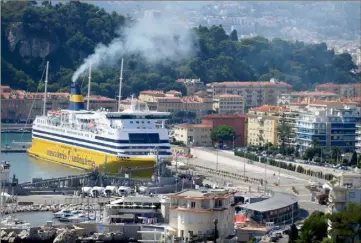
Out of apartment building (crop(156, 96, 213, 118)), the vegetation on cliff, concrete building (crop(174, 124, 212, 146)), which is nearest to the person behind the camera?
concrete building (crop(174, 124, 212, 146))

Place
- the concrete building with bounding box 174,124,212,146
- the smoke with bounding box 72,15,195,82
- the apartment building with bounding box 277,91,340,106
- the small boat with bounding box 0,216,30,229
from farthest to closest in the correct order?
the smoke with bounding box 72,15,195,82, the apartment building with bounding box 277,91,340,106, the concrete building with bounding box 174,124,212,146, the small boat with bounding box 0,216,30,229

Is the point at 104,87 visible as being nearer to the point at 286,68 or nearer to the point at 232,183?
the point at 286,68

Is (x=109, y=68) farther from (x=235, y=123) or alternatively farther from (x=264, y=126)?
(x=264, y=126)

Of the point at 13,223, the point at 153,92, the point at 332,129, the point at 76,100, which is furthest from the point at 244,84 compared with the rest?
the point at 13,223

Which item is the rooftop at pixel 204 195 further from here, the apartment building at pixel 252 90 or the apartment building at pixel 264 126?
the apartment building at pixel 252 90

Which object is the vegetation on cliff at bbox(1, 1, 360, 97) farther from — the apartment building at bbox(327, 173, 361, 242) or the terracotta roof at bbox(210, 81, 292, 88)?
the apartment building at bbox(327, 173, 361, 242)

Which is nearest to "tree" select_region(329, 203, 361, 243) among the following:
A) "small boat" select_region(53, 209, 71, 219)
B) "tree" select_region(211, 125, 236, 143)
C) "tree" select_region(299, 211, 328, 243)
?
"tree" select_region(299, 211, 328, 243)

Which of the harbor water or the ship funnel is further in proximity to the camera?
the ship funnel
